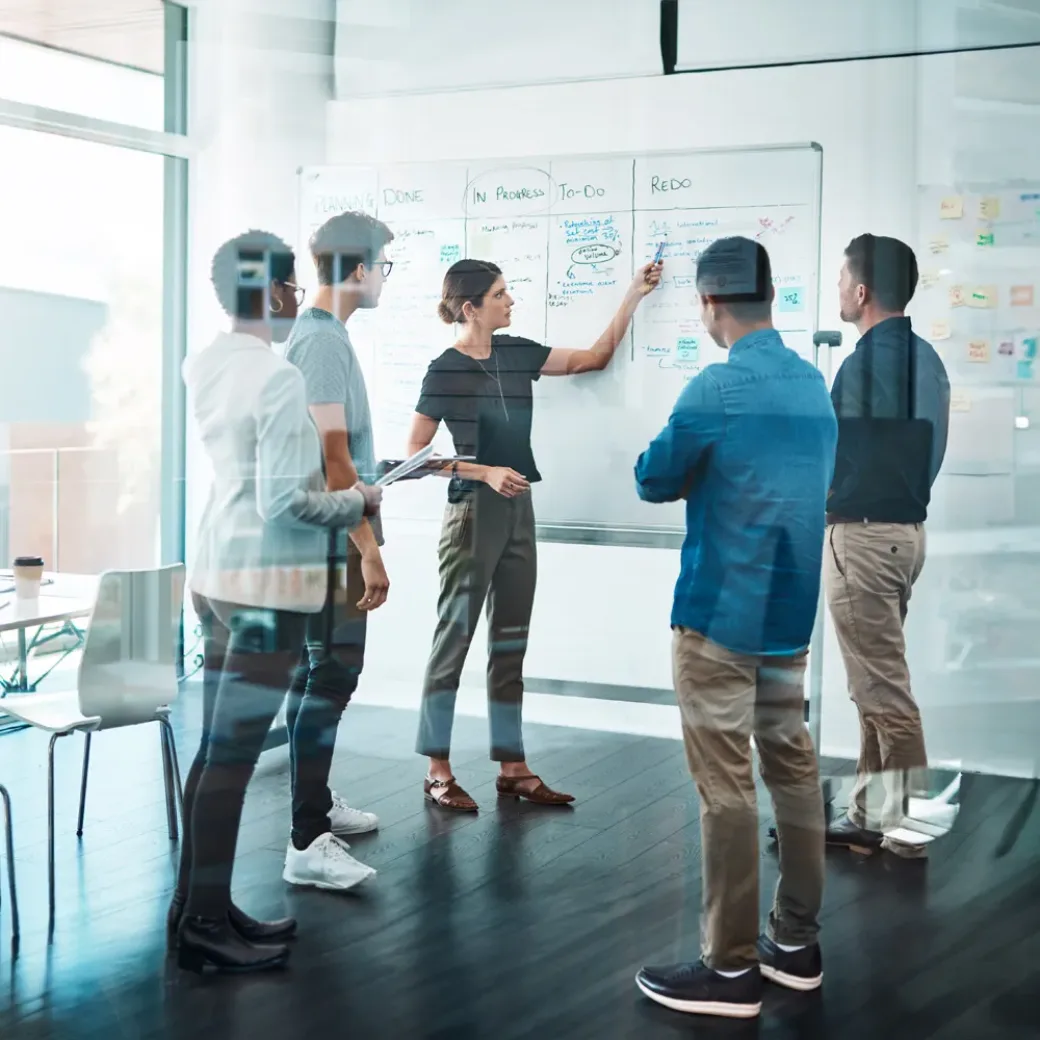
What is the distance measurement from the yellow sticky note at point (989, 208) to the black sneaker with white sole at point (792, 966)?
6.52 feet

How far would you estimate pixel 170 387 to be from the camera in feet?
9.73

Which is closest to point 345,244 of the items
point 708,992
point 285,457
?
point 285,457

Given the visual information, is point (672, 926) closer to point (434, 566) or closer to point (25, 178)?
point (434, 566)

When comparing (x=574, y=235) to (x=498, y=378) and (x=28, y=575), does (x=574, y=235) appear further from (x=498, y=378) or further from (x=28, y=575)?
(x=28, y=575)

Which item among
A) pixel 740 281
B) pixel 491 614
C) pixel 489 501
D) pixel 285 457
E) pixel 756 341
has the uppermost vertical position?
pixel 740 281

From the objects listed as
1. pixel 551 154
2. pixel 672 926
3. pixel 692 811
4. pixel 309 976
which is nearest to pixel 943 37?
pixel 551 154

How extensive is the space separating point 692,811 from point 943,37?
216 cm

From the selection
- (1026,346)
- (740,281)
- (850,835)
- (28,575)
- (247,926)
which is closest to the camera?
(740,281)

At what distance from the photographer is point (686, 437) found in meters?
2.32

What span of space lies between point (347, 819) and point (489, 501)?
29.3 inches

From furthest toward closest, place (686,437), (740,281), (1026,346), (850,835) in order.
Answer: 1. (1026,346)
2. (850,835)
3. (740,281)
4. (686,437)

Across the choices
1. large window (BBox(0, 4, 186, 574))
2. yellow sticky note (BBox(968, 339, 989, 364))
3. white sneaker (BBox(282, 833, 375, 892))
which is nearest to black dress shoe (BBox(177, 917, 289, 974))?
white sneaker (BBox(282, 833, 375, 892))

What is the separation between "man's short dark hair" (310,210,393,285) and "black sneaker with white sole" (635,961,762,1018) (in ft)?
4.95

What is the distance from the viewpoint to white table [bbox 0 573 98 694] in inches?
111
